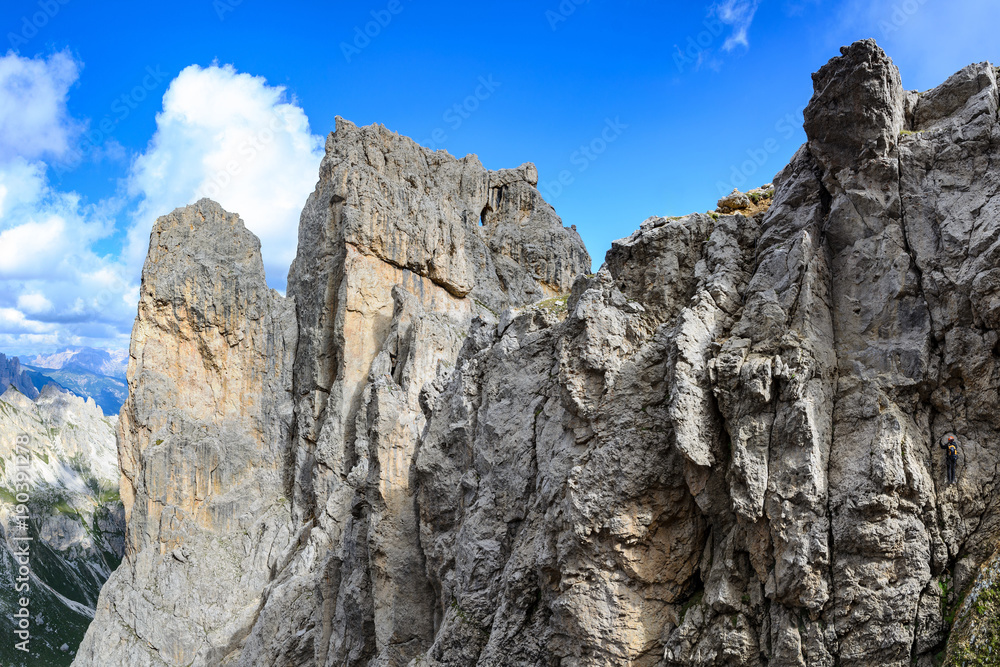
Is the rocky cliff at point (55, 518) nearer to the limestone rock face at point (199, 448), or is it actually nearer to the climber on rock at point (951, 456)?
the limestone rock face at point (199, 448)

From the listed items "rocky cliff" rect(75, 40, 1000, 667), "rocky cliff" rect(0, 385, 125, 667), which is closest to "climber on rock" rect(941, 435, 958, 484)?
"rocky cliff" rect(75, 40, 1000, 667)

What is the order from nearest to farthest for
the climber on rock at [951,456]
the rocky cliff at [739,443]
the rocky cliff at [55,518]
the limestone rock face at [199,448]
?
1. the rocky cliff at [739,443]
2. the climber on rock at [951,456]
3. the limestone rock face at [199,448]
4. the rocky cliff at [55,518]

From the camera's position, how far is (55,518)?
12156cm

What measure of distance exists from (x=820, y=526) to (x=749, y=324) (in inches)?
193

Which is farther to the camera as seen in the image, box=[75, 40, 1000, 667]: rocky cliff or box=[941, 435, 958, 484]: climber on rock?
box=[941, 435, 958, 484]: climber on rock

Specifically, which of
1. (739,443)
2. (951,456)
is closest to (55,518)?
(739,443)

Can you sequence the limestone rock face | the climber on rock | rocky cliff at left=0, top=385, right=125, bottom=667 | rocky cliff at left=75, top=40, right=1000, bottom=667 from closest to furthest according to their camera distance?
rocky cliff at left=75, top=40, right=1000, bottom=667, the climber on rock, the limestone rock face, rocky cliff at left=0, top=385, right=125, bottom=667

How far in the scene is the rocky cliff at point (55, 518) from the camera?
3686 inches

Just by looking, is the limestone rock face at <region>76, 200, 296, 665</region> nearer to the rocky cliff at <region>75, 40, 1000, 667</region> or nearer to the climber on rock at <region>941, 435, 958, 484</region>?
the rocky cliff at <region>75, 40, 1000, 667</region>

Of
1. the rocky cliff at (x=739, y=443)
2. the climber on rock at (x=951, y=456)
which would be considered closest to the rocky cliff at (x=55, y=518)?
the rocky cliff at (x=739, y=443)

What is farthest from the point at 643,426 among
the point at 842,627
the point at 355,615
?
the point at 355,615

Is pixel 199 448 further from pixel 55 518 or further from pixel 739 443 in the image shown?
pixel 55 518

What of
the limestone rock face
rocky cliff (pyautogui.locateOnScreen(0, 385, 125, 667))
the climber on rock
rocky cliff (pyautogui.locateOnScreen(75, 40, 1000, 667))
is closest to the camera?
rocky cliff (pyautogui.locateOnScreen(75, 40, 1000, 667))

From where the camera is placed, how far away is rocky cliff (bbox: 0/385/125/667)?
307 feet
